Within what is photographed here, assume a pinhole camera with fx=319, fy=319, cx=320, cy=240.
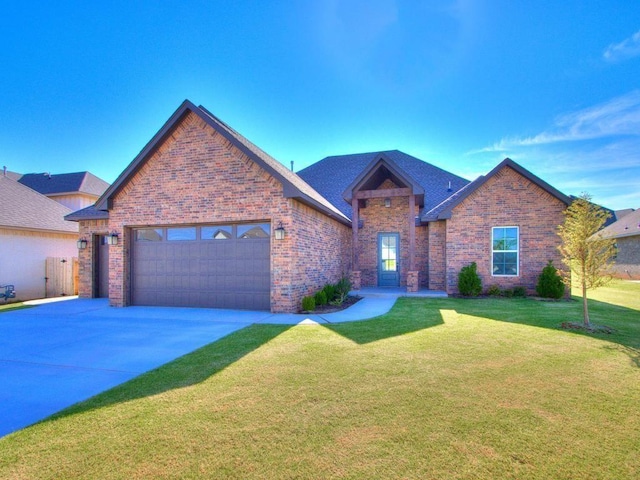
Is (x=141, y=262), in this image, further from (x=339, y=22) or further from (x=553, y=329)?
(x=553, y=329)

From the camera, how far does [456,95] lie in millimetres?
14086

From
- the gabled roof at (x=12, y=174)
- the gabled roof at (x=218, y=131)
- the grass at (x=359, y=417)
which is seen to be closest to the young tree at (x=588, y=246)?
the grass at (x=359, y=417)

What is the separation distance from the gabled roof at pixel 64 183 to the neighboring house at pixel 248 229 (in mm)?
13027

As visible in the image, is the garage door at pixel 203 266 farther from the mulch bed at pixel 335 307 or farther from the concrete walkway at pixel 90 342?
the mulch bed at pixel 335 307

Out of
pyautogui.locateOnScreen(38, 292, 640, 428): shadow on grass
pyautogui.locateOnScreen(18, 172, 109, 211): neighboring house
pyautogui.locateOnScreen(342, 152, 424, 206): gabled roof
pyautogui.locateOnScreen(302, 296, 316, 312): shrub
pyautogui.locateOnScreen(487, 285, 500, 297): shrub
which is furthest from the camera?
pyautogui.locateOnScreen(18, 172, 109, 211): neighboring house

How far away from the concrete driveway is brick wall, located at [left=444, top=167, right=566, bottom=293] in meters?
8.83

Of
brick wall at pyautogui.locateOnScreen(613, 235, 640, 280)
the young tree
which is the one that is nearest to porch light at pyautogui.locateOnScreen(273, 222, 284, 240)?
Answer: the young tree

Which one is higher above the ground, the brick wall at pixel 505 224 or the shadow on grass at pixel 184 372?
the brick wall at pixel 505 224

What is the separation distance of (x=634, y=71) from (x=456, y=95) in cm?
571

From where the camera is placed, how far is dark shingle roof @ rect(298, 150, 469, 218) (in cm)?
1719

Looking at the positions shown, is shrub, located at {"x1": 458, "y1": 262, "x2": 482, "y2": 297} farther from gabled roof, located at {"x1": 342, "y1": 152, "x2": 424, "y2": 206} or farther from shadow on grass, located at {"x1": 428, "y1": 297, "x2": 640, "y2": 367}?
gabled roof, located at {"x1": 342, "y1": 152, "x2": 424, "y2": 206}

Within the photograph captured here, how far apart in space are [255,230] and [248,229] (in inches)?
9.8

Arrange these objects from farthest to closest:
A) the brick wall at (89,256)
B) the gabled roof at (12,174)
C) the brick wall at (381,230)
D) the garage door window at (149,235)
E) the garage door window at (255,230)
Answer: the gabled roof at (12,174)
the brick wall at (381,230)
the brick wall at (89,256)
the garage door window at (149,235)
the garage door window at (255,230)

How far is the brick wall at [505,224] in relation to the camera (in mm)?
12695
